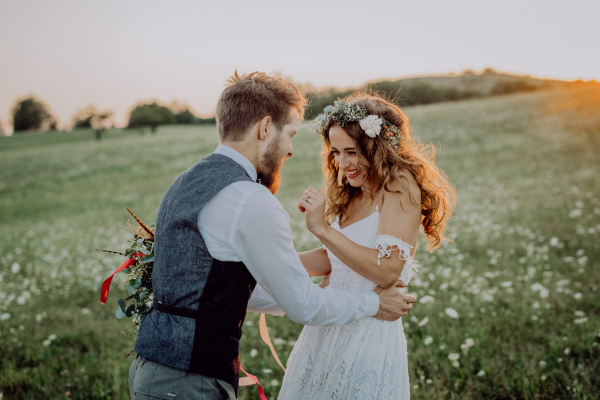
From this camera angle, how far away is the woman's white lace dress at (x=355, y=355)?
9.30 feet

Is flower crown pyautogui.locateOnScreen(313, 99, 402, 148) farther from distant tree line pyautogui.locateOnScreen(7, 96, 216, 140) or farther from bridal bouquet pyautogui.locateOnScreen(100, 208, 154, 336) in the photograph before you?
distant tree line pyautogui.locateOnScreen(7, 96, 216, 140)

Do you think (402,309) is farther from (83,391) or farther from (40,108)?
(40,108)

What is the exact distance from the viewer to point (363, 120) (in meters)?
3.16

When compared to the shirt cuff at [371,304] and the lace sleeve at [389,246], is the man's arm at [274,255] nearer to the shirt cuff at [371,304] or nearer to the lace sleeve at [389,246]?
the shirt cuff at [371,304]

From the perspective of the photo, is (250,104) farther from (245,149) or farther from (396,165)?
(396,165)

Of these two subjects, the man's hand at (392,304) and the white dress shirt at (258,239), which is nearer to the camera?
the white dress shirt at (258,239)

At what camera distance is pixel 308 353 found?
313 centimetres

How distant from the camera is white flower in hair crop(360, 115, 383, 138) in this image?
3.12m

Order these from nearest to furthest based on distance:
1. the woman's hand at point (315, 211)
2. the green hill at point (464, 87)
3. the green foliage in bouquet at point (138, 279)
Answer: the green foliage in bouquet at point (138, 279) < the woman's hand at point (315, 211) < the green hill at point (464, 87)

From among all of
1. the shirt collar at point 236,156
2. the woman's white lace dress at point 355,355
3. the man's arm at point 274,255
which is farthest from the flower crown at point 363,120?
the man's arm at point 274,255

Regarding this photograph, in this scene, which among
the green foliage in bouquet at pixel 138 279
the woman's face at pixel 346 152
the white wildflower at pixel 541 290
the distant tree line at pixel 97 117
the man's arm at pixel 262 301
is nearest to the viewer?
the green foliage in bouquet at pixel 138 279

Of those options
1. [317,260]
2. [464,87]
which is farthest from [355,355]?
[464,87]

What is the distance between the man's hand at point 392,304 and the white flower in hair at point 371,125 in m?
1.17

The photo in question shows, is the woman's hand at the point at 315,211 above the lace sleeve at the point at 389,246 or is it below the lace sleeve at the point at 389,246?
above
